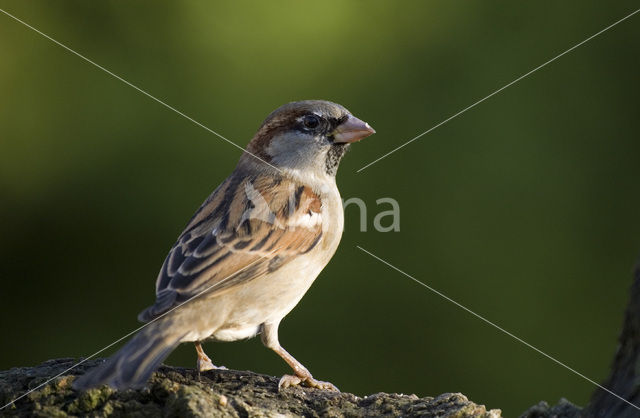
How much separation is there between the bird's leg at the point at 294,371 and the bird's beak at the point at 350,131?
111 centimetres

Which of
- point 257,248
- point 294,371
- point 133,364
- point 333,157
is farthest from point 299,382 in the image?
point 333,157

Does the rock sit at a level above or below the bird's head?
below

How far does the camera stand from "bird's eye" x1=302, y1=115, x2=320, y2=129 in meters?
4.40

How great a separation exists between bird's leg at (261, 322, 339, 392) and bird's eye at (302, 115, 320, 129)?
1.13 metres

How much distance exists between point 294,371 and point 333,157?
4.20ft

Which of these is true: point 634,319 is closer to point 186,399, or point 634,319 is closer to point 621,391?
point 621,391

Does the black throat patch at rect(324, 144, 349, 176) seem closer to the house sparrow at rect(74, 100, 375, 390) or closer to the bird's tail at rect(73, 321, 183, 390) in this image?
the house sparrow at rect(74, 100, 375, 390)

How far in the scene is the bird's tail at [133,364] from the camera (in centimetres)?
274

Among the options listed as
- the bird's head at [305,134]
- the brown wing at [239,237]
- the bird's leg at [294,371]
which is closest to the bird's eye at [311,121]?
the bird's head at [305,134]

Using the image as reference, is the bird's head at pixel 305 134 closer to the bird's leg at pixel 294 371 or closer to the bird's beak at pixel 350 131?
the bird's beak at pixel 350 131

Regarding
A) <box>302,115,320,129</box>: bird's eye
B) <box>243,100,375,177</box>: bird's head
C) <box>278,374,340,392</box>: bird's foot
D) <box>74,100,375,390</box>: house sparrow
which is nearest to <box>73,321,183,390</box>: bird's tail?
<box>74,100,375,390</box>: house sparrow

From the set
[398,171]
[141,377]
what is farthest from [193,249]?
[398,171]

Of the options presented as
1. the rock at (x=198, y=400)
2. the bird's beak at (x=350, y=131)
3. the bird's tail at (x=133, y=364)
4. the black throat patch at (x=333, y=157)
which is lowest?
the rock at (x=198, y=400)

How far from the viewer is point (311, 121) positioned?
4418 millimetres
